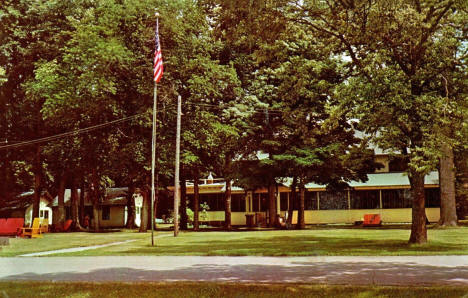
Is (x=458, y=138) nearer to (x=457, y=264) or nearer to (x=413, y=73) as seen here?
(x=413, y=73)

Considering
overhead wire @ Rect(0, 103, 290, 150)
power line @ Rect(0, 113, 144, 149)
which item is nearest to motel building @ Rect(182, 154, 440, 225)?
overhead wire @ Rect(0, 103, 290, 150)

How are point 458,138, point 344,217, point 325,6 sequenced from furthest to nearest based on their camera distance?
point 344,217, point 458,138, point 325,6

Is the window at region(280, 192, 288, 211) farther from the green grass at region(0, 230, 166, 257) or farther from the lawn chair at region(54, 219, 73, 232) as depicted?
the green grass at region(0, 230, 166, 257)

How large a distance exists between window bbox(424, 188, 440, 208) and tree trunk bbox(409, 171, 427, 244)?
93.6 feet

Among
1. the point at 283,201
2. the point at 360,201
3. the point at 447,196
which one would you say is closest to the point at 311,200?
the point at 283,201

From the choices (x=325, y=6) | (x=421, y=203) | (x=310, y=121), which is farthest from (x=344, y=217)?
(x=325, y=6)

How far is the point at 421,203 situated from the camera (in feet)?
64.4

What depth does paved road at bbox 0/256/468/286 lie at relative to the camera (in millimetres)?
10469

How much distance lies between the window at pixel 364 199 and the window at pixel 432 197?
4229 millimetres

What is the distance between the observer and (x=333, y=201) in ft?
160

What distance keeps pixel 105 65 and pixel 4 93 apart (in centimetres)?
1117

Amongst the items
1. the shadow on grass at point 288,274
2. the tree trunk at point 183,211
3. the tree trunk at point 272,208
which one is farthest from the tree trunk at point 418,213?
the tree trunk at point 183,211

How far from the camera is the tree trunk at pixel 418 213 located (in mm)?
19281

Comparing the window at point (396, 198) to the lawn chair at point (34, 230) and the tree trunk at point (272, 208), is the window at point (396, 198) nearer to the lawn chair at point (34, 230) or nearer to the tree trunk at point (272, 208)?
the tree trunk at point (272, 208)
